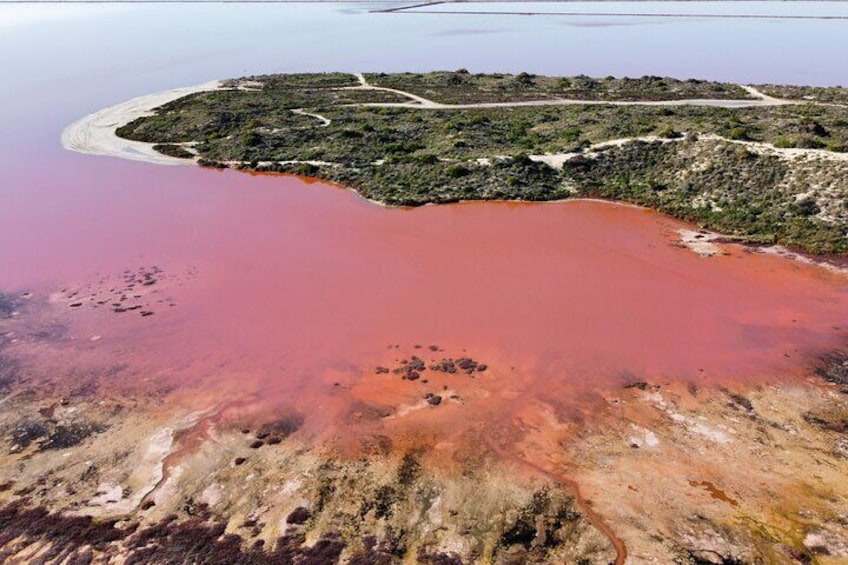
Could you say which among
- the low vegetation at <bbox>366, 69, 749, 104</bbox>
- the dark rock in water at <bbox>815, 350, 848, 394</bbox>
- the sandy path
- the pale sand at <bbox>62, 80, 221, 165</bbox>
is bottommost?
the dark rock in water at <bbox>815, 350, 848, 394</bbox>

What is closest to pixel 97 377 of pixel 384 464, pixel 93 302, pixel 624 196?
pixel 93 302

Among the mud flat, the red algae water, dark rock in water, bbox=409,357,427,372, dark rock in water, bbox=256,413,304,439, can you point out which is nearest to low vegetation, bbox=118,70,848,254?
the red algae water

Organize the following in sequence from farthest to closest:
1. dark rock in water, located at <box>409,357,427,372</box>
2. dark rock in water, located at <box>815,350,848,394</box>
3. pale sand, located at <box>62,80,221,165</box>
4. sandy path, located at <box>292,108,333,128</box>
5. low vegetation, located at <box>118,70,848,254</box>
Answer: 1. sandy path, located at <box>292,108,333,128</box>
2. pale sand, located at <box>62,80,221,165</box>
3. low vegetation, located at <box>118,70,848,254</box>
4. dark rock in water, located at <box>409,357,427,372</box>
5. dark rock in water, located at <box>815,350,848,394</box>

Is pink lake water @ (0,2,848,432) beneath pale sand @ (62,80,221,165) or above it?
beneath

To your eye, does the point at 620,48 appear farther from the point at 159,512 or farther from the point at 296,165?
the point at 159,512

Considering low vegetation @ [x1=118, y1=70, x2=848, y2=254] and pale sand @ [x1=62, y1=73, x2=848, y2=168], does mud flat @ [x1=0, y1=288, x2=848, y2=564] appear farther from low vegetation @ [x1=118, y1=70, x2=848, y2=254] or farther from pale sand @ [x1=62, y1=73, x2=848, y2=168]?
pale sand @ [x1=62, y1=73, x2=848, y2=168]

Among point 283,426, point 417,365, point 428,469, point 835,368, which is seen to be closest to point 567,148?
point 835,368
